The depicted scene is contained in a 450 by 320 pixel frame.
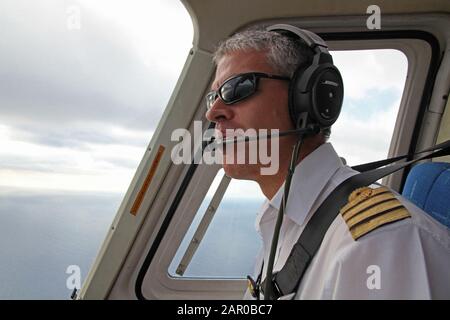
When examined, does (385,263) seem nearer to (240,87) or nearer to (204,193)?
(240,87)

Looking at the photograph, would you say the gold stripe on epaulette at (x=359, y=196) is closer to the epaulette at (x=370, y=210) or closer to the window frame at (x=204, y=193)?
the epaulette at (x=370, y=210)

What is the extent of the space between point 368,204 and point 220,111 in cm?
50

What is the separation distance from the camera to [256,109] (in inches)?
43.6

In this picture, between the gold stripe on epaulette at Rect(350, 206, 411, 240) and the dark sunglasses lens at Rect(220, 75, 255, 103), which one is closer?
the gold stripe on epaulette at Rect(350, 206, 411, 240)

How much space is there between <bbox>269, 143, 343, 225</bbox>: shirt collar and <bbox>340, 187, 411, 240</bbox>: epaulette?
12cm

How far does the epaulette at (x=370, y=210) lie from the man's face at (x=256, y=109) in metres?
0.28

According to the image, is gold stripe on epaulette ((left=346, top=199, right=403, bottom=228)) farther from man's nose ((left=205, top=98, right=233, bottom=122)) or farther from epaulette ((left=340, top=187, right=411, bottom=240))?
man's nose ((left=205, top=98, right=233, bottom=122))

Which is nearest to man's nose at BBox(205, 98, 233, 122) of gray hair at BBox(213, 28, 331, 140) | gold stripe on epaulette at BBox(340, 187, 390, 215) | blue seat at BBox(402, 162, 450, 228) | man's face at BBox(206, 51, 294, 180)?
man's face at BBox(206, 51, 294, 180)

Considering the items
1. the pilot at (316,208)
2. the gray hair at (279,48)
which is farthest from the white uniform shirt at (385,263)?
the gray hair at (279,48)

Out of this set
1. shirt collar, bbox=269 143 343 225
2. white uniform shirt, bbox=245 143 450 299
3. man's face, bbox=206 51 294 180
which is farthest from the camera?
man's face, bbox=206 51 294 180

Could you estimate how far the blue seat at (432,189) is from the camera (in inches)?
43.6

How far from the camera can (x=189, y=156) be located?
1786 mm

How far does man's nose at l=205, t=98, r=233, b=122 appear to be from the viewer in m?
1.14

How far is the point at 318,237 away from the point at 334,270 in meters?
0.12
